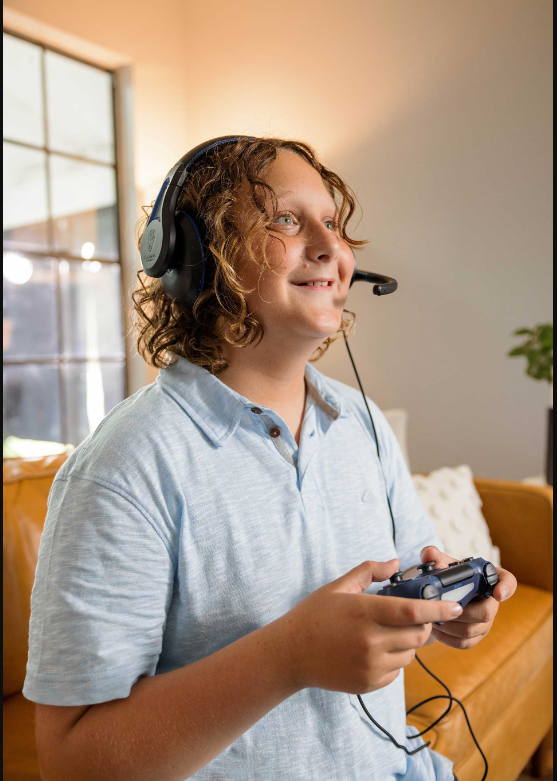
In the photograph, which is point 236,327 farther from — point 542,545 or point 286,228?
point 542,545

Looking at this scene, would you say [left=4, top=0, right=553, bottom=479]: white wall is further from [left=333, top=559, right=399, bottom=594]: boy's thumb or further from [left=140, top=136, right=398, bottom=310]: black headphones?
[left=333, top=559, right=399, bottom=594]: boy's thumb

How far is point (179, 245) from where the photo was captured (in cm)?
79

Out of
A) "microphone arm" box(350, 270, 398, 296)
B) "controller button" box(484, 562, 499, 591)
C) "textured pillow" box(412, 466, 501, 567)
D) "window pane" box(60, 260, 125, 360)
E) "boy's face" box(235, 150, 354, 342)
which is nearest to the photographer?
"controller button" box(484, 562, 499, 591)

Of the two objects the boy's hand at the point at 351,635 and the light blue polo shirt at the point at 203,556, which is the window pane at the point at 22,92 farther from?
the boy's hand at the point at 351,635

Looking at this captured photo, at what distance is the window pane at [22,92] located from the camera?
2889 mm

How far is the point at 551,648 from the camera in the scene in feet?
5.28

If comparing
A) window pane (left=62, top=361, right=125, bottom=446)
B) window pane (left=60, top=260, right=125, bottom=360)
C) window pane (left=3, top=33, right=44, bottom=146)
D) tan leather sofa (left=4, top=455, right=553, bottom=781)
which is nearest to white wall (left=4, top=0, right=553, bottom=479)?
window pane (left=3, top=33, right=44, bottom=146)

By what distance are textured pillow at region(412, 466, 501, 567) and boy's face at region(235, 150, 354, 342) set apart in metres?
1.04

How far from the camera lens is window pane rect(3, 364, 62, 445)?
2.98 metres

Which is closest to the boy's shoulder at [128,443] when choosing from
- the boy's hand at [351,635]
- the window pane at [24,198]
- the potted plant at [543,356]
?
the boy's hand at [351,635]

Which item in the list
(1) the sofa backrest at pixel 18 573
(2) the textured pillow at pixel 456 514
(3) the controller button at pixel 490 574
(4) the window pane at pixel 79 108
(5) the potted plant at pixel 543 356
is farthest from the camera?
(4) the window pane at pixel 79 108

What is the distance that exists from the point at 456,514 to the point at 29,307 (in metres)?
2.36

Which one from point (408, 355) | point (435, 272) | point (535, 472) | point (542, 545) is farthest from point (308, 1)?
point (542, 545)

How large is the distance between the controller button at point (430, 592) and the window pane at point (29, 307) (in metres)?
2.87
